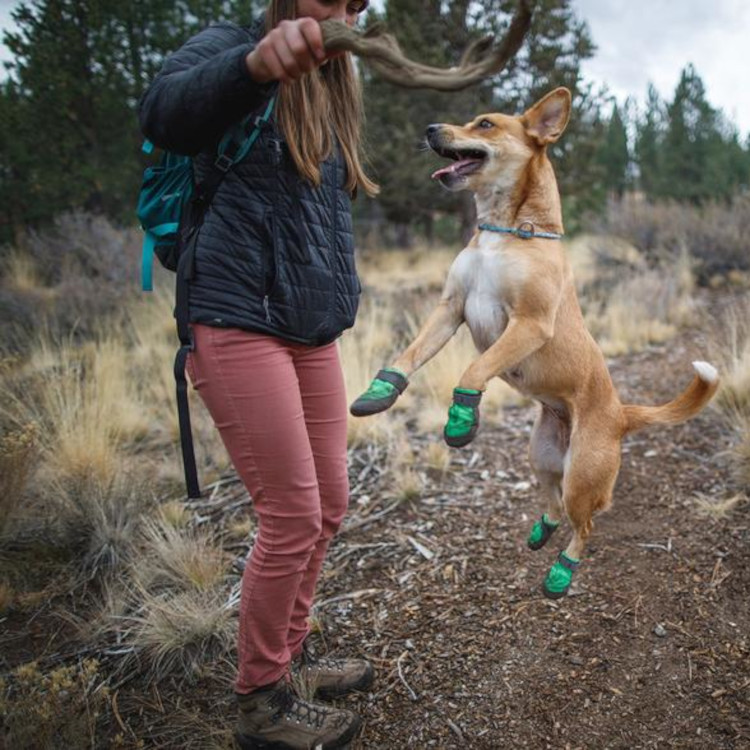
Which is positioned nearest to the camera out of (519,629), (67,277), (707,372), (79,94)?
(707,372)

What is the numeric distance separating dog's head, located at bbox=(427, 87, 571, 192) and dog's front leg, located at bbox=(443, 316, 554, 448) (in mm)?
545

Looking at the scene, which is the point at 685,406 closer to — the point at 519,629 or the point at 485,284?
the point at 485,284

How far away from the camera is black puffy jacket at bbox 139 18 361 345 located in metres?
1.35

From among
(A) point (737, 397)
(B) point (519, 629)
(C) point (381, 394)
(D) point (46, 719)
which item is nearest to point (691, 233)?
(A) point (737, 397)

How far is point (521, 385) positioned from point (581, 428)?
0.30 metres

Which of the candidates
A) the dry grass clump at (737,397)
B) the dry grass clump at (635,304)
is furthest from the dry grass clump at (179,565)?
the dry grass clump at (635,304)

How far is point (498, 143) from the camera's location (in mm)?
2080

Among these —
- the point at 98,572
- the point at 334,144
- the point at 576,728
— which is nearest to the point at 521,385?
the point at 334,144

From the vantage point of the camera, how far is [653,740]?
6.32 feet

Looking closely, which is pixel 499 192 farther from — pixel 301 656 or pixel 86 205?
pixel 86 205

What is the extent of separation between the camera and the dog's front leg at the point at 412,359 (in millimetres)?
1515

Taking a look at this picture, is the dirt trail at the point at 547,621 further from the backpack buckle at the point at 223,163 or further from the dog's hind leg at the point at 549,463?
the backpack buckle at the point at 223,163

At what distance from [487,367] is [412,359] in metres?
0.25

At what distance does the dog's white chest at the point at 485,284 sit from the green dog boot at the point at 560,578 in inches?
33.8
